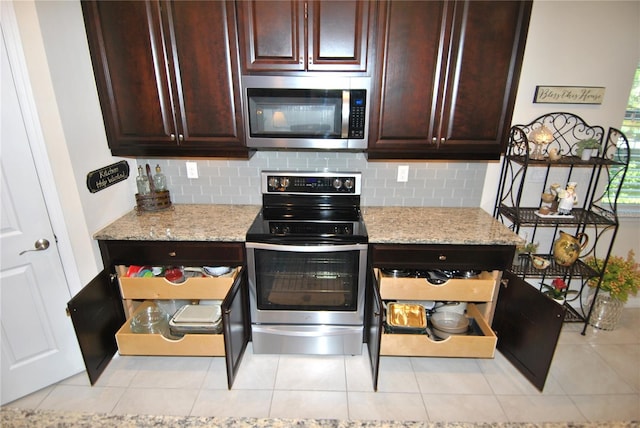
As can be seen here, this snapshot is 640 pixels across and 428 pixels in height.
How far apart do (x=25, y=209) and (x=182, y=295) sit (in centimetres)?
91

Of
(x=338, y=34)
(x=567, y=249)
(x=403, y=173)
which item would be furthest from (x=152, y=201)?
(x=567, y=249)

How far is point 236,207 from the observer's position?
2473 mm

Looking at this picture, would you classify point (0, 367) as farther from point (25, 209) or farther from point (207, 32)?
point (207, 32)

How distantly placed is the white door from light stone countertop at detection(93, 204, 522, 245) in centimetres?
30

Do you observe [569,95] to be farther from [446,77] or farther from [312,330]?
[312,330]

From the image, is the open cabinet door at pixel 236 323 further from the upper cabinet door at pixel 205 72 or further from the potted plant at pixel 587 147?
the potted plant at pixel 587 147

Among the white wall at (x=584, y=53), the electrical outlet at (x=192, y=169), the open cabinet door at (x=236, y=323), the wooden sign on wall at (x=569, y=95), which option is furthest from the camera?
the electrical outlet at (x=192, y=169)

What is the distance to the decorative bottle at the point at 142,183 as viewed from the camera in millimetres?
2344

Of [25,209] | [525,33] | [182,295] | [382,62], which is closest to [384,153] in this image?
[382,62]

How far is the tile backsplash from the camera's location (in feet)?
7.91

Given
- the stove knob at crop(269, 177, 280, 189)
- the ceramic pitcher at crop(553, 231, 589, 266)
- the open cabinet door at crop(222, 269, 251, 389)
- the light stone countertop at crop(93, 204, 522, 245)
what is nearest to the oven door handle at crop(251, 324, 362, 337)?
the open cabinet door at crop(222, 269, 251, 389)

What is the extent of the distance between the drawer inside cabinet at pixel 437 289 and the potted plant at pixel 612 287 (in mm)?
1017

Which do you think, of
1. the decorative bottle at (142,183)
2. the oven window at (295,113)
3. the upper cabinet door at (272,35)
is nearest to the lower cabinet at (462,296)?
the oven window at (295,113)

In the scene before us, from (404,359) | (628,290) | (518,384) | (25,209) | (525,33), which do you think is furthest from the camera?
(628,290)
